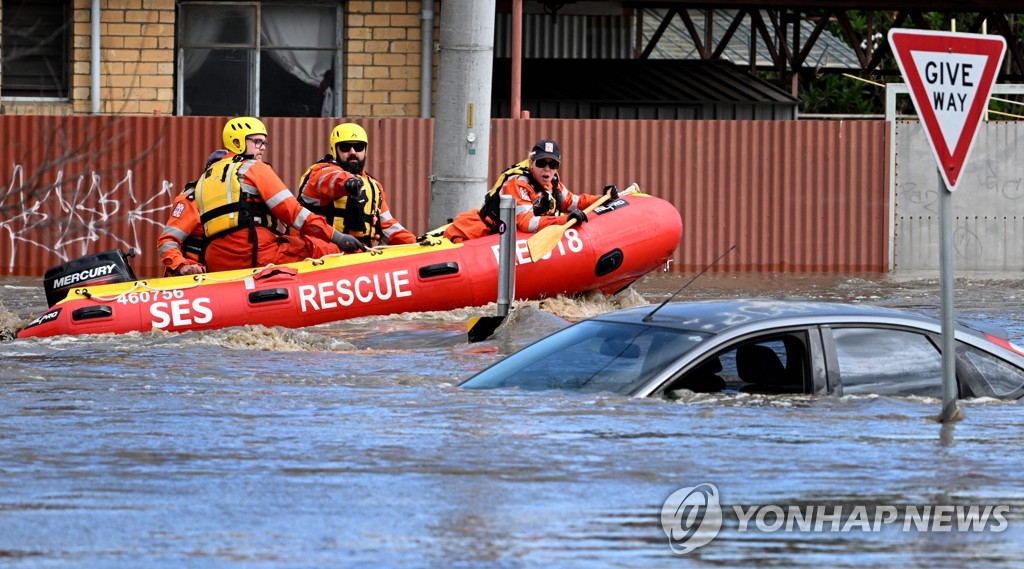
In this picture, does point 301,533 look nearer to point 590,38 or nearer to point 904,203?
point 904,203

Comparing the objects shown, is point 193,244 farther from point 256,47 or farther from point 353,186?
point 256,47

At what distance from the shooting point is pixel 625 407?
723 cm

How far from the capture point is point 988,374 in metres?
7.57

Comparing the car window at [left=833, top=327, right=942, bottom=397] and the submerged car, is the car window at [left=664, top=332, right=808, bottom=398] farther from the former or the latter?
the car window at [left=833, top=327, right=942, bottom=397]

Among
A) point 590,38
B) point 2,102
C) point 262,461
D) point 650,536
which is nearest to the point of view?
Result: point 650,536

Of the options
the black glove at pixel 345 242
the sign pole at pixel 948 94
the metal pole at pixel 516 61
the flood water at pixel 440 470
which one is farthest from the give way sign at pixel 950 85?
the metal pole at pixel 516 61

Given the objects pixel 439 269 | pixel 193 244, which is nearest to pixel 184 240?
pixel 193 244

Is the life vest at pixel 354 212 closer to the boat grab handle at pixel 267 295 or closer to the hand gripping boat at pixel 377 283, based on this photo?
the hand gripping boat at pixel 377 283

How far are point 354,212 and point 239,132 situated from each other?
4.09ft

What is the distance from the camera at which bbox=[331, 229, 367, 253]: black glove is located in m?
13.0

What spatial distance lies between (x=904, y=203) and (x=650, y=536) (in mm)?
14340

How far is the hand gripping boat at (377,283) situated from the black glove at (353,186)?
0.53 meters

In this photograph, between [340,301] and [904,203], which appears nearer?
[340,301]

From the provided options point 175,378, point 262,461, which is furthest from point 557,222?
point 262,461
